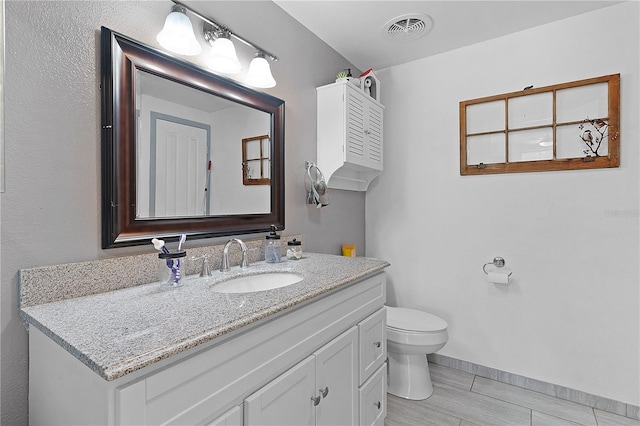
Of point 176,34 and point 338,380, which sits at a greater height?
point 176,34

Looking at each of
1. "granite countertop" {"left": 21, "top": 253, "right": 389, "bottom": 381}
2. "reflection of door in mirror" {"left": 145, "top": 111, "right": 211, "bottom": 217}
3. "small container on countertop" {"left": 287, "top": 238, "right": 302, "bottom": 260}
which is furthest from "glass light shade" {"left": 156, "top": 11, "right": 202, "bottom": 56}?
"small container on countertop" {"left": 287, "top": 238, "right": 302, "bottom": 260}

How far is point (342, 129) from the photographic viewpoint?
2037 mm

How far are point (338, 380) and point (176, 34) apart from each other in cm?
147

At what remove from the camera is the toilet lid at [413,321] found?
78.7 inches

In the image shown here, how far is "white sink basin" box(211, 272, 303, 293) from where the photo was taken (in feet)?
4.50

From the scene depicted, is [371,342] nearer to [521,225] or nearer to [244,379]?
[244,379]

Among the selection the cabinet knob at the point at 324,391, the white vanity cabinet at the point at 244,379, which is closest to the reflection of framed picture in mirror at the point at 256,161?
the white vanity cabinet at the point at 244,379

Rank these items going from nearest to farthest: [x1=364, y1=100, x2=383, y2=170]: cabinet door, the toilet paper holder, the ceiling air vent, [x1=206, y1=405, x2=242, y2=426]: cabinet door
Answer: [x1=206, y1=405, x2=242, y2=426]: cabinet door < the ceiling air vent < the toilet paper holder < [x1=364, y1=100, x2=383, y2=170]: cabinet door

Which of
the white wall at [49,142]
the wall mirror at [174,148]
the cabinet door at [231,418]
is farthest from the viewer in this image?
the wall mirror at [174,148]

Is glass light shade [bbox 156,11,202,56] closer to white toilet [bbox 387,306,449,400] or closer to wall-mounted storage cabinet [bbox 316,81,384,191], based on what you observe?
wall-mounted storage cabinet [bbox 316,81,384,191]

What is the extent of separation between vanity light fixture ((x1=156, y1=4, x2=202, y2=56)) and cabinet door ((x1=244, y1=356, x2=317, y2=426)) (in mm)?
1251

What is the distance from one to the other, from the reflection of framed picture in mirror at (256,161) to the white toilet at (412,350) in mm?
1218

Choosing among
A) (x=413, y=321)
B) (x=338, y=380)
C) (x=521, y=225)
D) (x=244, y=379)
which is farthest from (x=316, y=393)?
(x=521, y=225)

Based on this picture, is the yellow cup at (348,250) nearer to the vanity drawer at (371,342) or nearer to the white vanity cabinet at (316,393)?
the vanity drawer at (371,342)
